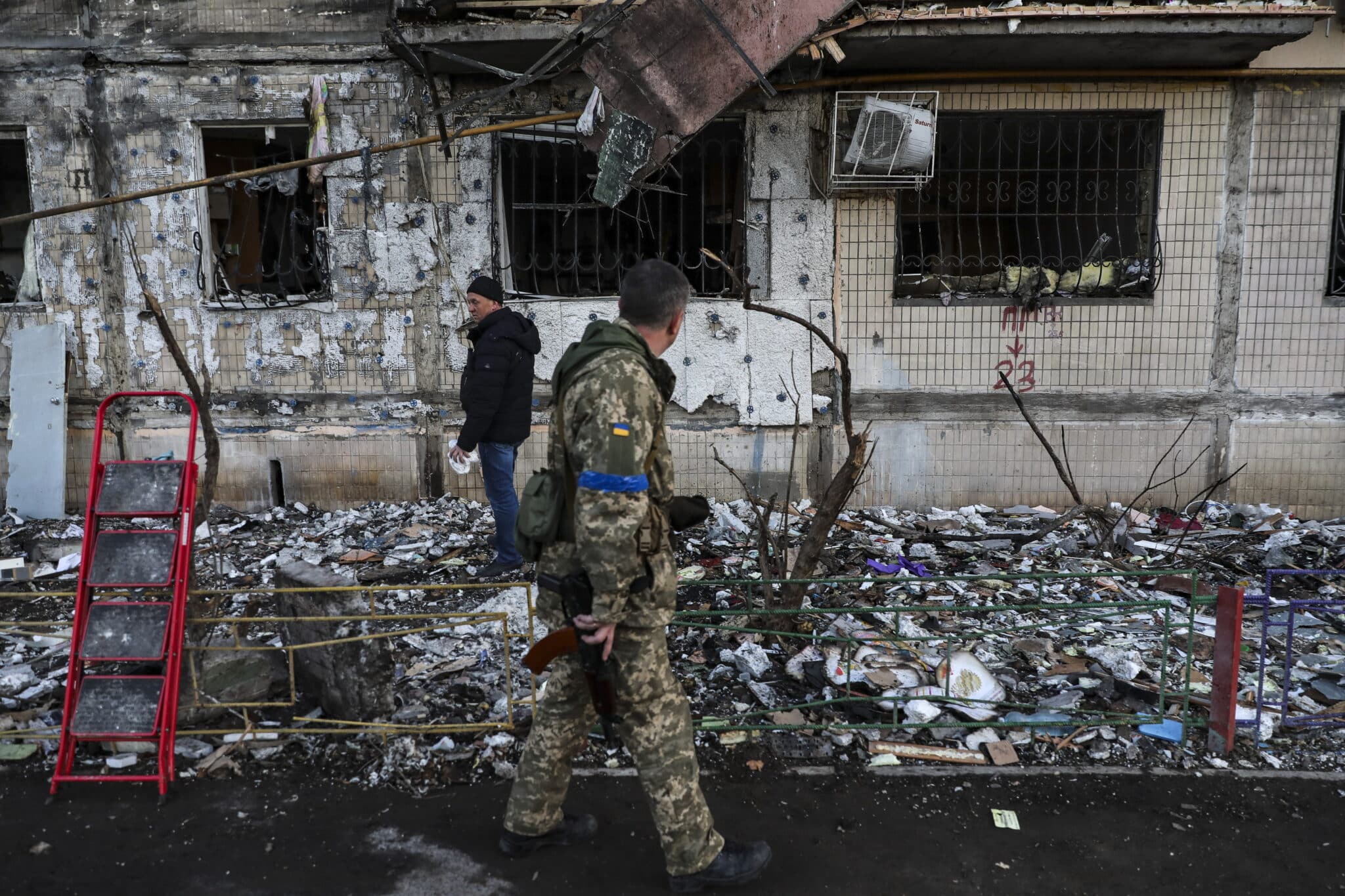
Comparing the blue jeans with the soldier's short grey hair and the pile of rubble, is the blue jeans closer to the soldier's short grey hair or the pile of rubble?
the pile of rubble

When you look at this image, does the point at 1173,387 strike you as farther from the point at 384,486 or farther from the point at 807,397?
the point at 384,486

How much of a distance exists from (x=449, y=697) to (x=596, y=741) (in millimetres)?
763

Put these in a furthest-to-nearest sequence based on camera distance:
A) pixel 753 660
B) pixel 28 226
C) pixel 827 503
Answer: pixel 28 226 → pixel 827 503 → pixel 753 660

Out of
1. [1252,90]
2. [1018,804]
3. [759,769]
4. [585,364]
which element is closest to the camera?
[585,364]

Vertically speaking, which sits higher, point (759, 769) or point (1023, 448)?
point (1023, 448)

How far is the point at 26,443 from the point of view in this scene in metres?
6.94

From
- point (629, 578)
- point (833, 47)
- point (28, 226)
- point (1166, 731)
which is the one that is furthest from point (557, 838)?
point (28, 226)

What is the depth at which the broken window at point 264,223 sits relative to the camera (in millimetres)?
7000

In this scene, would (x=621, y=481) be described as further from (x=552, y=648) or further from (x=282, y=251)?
(x=282, y=251)

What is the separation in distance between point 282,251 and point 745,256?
358 cm

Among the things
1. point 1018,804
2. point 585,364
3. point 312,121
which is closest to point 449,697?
point 585,364

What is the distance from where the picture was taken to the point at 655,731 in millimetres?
2725

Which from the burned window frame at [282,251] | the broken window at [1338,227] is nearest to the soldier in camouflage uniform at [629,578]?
the burned window frame at [282,251]

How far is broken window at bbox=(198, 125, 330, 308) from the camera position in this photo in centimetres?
700
